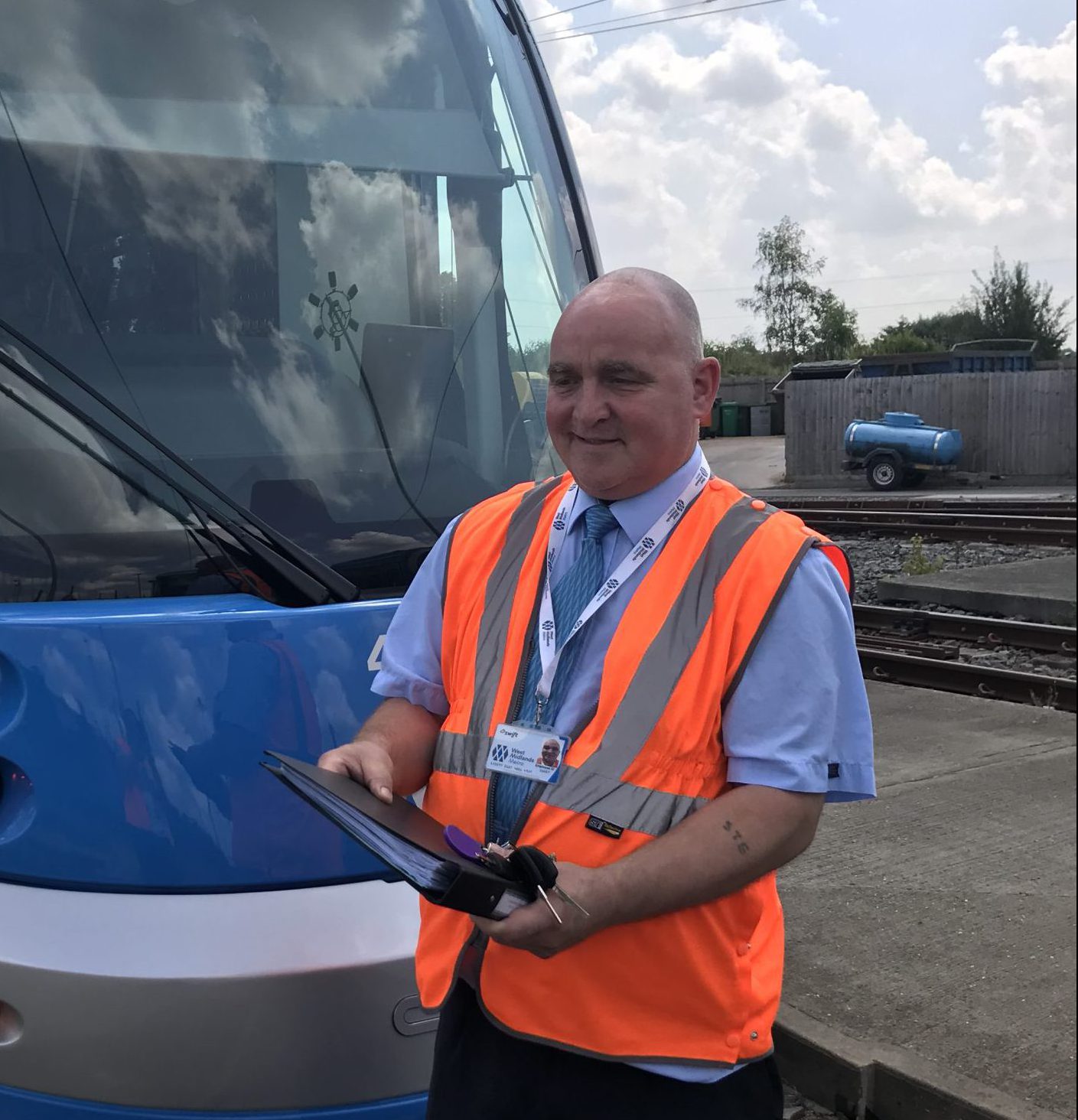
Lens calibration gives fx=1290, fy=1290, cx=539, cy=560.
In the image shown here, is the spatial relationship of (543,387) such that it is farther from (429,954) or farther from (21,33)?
(429,954)

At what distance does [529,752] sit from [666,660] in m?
0.23

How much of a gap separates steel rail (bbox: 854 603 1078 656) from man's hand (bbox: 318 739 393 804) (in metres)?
5.98

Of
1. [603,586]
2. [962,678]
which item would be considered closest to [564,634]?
[603,586]

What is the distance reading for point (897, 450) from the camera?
2183 centimetres

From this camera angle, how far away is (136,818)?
97.3 inches

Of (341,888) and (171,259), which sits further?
(171,259)

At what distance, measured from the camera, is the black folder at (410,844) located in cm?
154

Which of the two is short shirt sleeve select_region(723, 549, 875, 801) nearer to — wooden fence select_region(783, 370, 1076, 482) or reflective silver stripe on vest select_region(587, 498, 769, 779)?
reflective silver stripe on vest select_region(587, 498, 769, 779)

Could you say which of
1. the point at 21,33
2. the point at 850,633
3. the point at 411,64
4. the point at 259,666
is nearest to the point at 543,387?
the point at 411,64

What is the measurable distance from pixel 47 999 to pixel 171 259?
1663 millimetres

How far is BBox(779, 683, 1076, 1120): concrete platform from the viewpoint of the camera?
3.33m

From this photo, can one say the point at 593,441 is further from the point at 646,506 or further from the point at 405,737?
the point at 405,737

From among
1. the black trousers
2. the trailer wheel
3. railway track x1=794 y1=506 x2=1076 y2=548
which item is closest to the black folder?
the black trousers

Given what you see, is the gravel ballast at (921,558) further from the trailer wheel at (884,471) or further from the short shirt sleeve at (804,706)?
the trailer wheel at (884,471)
